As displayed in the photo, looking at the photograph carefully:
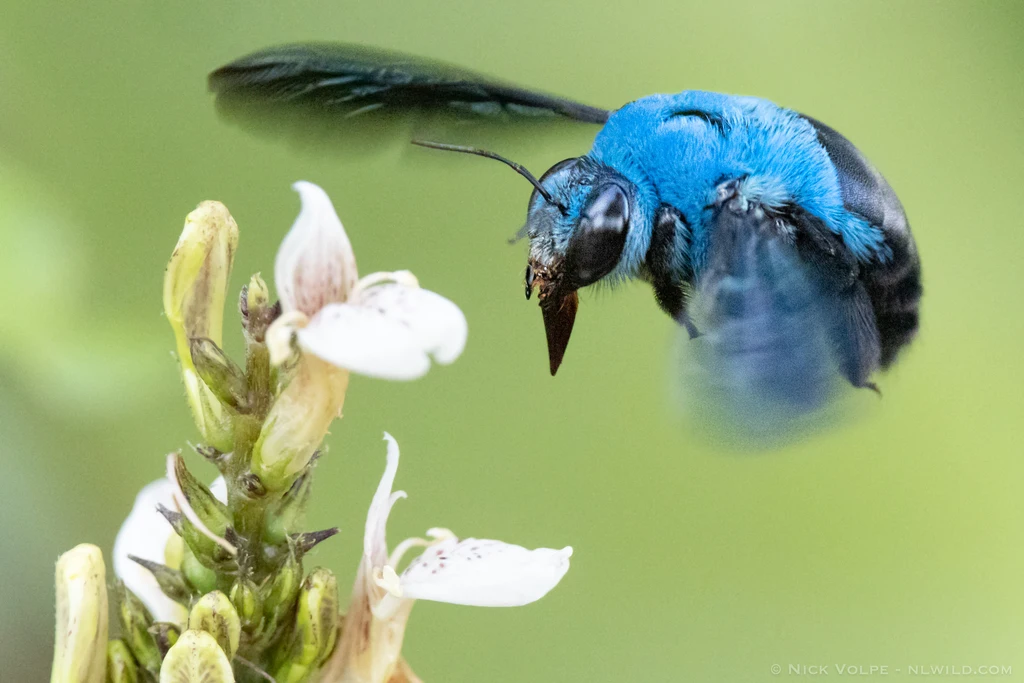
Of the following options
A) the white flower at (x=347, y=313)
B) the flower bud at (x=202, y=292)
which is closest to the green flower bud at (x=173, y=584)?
the flower bud at (x=202, y=292)

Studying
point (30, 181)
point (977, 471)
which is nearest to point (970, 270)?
point (977, 471)

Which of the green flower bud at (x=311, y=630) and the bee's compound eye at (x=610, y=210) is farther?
the bee's compound eye at (x=610, y=210)

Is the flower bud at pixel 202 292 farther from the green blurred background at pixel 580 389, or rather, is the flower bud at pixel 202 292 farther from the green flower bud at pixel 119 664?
the green blurred background at pixel 580 389

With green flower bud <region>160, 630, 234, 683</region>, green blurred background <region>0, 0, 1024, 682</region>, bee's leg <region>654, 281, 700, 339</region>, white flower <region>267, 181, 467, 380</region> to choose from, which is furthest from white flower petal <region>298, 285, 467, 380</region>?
green blurred background <region>0, 0, 1024, 682</region>

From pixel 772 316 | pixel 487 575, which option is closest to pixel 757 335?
pixel 772 316

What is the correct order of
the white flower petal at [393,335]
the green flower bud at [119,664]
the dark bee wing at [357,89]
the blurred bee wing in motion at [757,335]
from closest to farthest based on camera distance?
the white flower petal at [393,335] < the green flower bud at [119,664] < the blurred bee wing in motion at [757,335] < the dark bee wing at [357,89]

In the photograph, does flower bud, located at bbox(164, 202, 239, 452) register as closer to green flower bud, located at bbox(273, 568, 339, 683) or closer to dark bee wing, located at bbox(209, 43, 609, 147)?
green flower bud, located at bbox(273, 568, 339, 683)

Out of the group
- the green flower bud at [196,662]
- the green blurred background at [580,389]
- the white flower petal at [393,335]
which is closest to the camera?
the white flower petal at [393,335]

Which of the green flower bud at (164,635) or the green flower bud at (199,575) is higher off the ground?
the green flower bud at (199,575)
